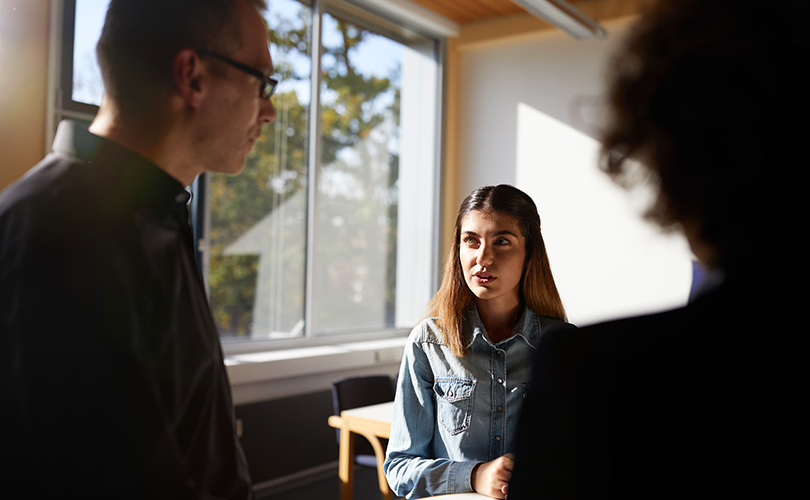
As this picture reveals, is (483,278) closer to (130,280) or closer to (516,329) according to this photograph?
(516,329)

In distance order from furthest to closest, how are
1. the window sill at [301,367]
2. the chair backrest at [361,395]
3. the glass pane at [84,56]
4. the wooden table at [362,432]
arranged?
the window sill at [301,367], the chair backrest at [361,395], the glass pane at [84,56], the wooden table at [362,432]

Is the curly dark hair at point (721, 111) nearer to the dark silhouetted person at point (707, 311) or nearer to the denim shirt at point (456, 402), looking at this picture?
the dark silhouetted person at point (707, 311)

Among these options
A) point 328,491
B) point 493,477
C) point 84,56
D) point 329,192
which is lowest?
point 328,491

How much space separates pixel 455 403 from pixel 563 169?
381 centimetres

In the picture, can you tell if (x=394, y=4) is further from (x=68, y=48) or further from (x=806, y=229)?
(x=806, y=229)

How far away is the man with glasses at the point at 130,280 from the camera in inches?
26.1

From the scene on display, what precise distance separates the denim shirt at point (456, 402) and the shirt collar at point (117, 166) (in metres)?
1.29

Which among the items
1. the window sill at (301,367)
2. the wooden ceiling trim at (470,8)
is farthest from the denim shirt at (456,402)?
the wooden ceiling trim at (470,8)

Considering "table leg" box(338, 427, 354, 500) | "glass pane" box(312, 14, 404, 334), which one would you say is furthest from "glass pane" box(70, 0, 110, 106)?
"table leg" box(338, 427, 354, 500)

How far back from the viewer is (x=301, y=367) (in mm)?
4203

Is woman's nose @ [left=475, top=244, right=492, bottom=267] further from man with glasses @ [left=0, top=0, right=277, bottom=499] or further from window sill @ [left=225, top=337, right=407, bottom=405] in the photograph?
window sill @ [left=225, top=337, right=407, bottom=405]

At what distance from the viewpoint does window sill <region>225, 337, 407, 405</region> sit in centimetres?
388

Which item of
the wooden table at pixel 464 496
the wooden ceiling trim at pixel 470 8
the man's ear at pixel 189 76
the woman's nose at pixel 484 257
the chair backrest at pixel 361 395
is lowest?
the chair backrest at pixel 361 395

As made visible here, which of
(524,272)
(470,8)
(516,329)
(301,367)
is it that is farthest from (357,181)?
(516,329)
